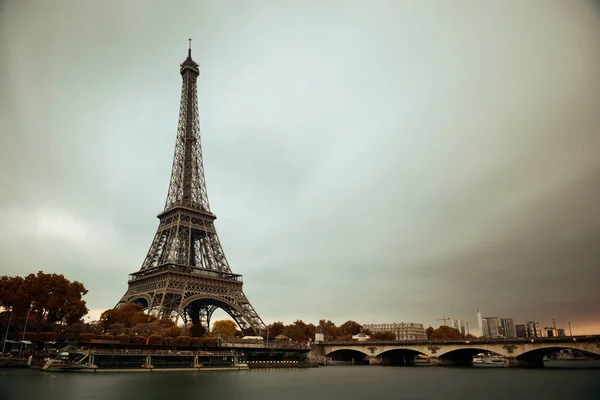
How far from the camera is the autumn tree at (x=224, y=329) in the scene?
9056 cm

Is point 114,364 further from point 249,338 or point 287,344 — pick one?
point 287,344

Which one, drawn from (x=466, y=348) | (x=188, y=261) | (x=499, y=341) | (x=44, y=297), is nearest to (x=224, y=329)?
(x=188, y=261)

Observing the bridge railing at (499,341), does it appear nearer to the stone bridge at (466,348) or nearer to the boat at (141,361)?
the stone bridge at (466,348)

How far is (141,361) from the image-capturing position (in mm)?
59781

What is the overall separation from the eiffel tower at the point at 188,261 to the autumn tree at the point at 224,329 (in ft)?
10.9

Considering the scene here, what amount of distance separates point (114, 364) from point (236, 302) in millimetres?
27003

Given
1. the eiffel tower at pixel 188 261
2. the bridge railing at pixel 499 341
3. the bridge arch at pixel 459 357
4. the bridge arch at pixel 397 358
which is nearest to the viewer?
the bridge railing at pixel 499 341

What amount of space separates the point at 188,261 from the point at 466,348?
187 feet

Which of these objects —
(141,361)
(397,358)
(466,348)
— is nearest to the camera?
(141,361)

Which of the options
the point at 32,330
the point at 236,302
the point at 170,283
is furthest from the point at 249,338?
the point at 32,330

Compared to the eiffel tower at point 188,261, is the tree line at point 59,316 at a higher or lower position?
lower

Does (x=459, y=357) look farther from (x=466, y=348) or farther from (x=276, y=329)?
(x=276, y=329)

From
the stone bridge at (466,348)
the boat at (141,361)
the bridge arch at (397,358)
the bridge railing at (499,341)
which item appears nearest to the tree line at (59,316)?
the boat at (141,361)

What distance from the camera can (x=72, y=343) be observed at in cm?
5912
